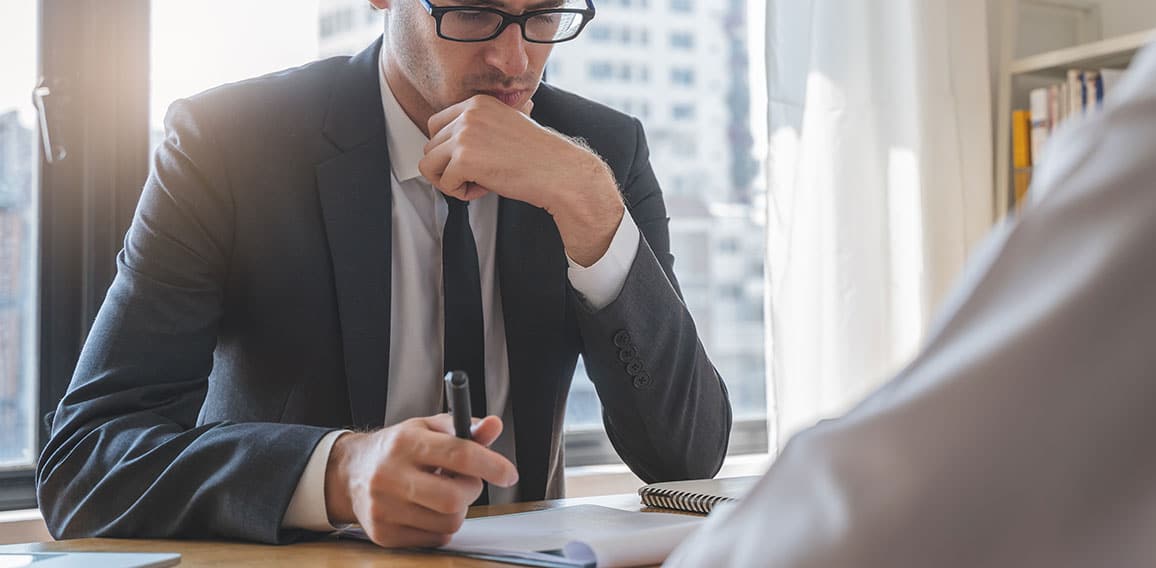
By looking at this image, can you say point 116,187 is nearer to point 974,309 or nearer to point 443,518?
point 443,518

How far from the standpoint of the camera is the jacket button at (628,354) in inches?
54.1

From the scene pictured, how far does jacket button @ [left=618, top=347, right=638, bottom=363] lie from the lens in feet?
4.50

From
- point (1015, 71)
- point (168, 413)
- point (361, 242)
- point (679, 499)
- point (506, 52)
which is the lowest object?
point (679, 499)

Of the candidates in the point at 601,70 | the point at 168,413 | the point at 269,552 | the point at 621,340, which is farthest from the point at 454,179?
the point at 601,70

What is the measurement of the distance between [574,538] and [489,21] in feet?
2.52

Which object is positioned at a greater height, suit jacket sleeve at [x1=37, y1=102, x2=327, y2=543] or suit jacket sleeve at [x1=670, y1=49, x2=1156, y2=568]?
suit jacket sleeve at [x1=670, y1=49, x2=1156, y2=568]

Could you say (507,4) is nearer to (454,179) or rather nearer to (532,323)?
(454,179)

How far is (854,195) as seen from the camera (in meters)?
2.71

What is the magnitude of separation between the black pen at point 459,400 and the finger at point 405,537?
0.09m

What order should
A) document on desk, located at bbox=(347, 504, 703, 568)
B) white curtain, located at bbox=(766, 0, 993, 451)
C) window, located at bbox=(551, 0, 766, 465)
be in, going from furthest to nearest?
1. window, located at bbox=(551, 0, 766, 465)
2. white curtain, located at bbox=(766, 0, 993, 451)
3. document on desk, located at bbox=(347, 504, 703, 568)

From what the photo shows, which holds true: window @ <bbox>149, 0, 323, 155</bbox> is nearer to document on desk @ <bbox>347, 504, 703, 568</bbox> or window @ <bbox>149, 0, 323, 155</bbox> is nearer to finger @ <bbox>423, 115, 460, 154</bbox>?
finger @ <bbox>423, 115, 460, 154</bbox>

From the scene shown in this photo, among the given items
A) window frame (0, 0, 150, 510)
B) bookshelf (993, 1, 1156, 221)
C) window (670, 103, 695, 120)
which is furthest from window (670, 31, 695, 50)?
window frame (0, 0, 150, 510)

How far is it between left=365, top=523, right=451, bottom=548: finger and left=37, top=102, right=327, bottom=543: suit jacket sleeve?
4.4 inches

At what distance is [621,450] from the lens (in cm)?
149
